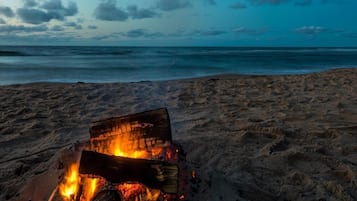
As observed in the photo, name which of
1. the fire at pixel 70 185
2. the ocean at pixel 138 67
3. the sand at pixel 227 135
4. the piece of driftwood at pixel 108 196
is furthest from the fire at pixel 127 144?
the ocean at pixel 138 67

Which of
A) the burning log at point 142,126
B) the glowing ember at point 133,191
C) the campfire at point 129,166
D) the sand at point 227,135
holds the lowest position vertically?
the sand at point 227,135

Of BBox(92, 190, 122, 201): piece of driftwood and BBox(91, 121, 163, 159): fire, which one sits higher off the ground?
BBox(91, 121, 163, 159): fire

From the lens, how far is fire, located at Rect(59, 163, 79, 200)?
8.50 ft

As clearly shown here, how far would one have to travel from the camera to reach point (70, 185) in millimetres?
2623

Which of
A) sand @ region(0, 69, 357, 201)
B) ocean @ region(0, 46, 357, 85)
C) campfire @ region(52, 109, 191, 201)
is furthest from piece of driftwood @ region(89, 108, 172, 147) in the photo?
ocean @ region(0, 46, 357, 85)

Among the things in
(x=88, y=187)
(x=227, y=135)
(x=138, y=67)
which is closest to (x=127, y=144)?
(x=88, y=187)

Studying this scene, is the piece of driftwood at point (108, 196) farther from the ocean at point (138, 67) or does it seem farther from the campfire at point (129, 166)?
the ocean at point (138, 67)

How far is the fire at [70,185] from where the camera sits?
2592 millimetres

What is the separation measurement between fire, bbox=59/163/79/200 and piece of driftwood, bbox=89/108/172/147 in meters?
0.49

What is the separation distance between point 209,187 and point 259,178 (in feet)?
2.69

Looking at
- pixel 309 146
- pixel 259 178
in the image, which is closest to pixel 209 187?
pixel 259 178

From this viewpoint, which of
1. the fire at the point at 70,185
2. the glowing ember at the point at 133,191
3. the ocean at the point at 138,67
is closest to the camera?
the glowing ember at the point at 133,191

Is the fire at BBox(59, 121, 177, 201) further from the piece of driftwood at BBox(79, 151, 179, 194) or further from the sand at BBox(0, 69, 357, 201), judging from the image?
the sand at BBox(0, 69, 357, 201)

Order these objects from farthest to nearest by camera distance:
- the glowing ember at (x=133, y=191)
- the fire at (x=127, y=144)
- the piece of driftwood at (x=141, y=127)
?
the piece of driftwood at (x=141, y=127), the fire at (x=127, y=144), the glowing ember at (x=133, y=191)
